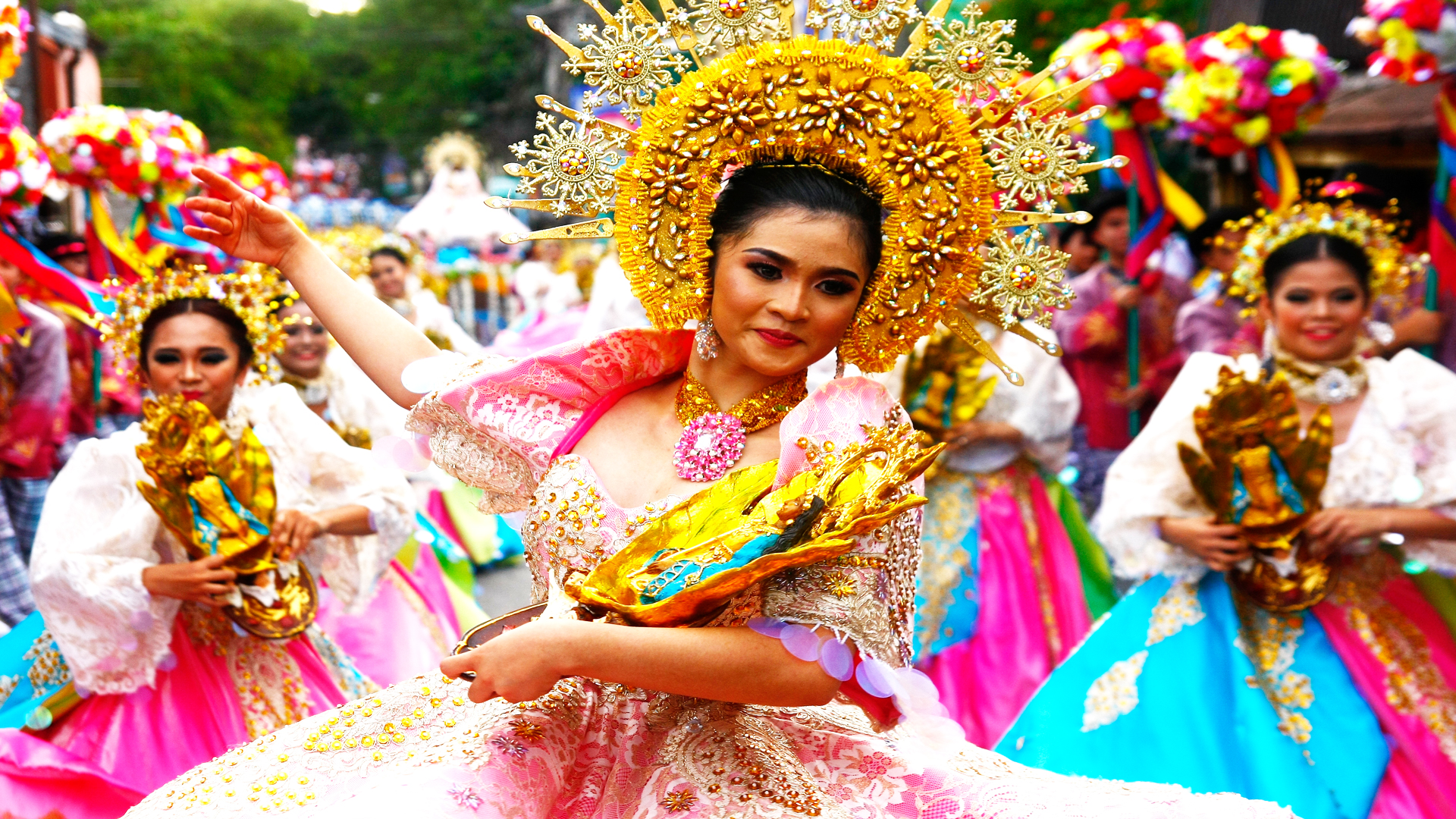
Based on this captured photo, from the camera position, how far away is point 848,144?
245 centimetres

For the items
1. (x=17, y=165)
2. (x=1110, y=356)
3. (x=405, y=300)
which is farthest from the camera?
(x=405, y=300)

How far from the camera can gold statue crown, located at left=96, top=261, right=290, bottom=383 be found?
13.6ft

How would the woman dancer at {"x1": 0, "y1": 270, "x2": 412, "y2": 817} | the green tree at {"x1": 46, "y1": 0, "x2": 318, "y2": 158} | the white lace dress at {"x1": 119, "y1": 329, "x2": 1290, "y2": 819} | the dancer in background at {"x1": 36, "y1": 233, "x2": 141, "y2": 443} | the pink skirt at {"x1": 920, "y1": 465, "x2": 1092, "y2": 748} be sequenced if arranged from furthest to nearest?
the green tree at {"x1": 46, "y1": 0, "x2": 318, "y2": 158} < the dancer in background at {"x1": 36, "y1": 233, "x2": 141, "y2": 443} < the pink skirt at {"x1": 920, "y1": 465, "x2": 1092, "y2": 748} < the woman dancer at {"x1": 0, "y1": 270, "x2": 412, "y2": 817} < the white lace dress at {"x1": 119, "y1": 329, "x2": 1290, "y2": 819}

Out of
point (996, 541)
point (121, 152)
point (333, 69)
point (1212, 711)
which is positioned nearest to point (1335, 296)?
point (1212, 711)

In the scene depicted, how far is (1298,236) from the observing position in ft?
14.6

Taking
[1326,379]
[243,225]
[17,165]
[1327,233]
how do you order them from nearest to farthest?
[243,225] → [1326,379] → [1327,233] → [17,165]

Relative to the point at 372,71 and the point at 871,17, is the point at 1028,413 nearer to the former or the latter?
the point at 871,17

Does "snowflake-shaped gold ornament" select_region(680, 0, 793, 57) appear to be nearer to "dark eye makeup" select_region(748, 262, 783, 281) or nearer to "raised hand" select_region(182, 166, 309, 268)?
"dark eye makeup" select_region(748, 262, 783, 281)

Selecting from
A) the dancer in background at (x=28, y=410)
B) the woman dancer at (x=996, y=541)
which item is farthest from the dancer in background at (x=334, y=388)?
the woman dancer at (x=996, y=541)

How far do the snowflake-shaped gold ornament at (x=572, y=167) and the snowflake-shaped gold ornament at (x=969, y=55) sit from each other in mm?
611

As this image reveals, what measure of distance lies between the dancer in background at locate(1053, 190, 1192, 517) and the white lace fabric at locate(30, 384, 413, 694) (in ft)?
14.5

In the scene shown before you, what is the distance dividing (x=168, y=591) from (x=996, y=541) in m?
3.28

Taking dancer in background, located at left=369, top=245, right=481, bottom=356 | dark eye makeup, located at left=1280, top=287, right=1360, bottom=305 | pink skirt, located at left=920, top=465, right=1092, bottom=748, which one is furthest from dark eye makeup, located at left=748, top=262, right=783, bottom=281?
dancer in background, located at left=369, top=245, right=481, bottom=356

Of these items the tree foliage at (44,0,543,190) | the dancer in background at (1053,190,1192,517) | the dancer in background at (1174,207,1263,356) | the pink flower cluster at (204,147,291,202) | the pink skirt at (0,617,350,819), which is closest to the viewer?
the pink skirt at (0,617,350,819)
